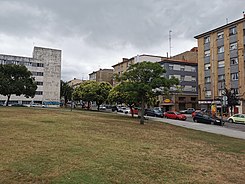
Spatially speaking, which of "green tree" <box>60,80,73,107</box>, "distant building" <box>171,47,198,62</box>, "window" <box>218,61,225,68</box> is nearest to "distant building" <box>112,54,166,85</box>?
"distant building" <box>171,47,198,62</box>

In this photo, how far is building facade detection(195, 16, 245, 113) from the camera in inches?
1817

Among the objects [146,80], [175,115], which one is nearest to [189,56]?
[175,115]

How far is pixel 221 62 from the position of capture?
50500 mm

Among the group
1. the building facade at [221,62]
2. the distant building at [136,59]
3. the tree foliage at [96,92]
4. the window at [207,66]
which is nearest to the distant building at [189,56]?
the distant building at [136,59]

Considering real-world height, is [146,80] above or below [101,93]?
above

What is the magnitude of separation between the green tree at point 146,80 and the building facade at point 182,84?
38156 mm

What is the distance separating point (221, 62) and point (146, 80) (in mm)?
33045

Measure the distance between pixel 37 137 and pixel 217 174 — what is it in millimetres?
7608

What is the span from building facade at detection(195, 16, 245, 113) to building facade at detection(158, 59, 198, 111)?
25.0 ft

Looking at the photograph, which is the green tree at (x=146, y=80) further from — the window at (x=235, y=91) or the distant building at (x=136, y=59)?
the distant building at (x=136, y=59)

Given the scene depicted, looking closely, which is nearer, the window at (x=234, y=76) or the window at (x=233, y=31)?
the window at (x=234, y=76)

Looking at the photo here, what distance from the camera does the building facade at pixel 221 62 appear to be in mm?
46156

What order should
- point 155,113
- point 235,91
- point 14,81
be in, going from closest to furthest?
point 155,113 < point 14,81 < point 235,91

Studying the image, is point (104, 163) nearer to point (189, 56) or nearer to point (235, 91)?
point (235, 91)
